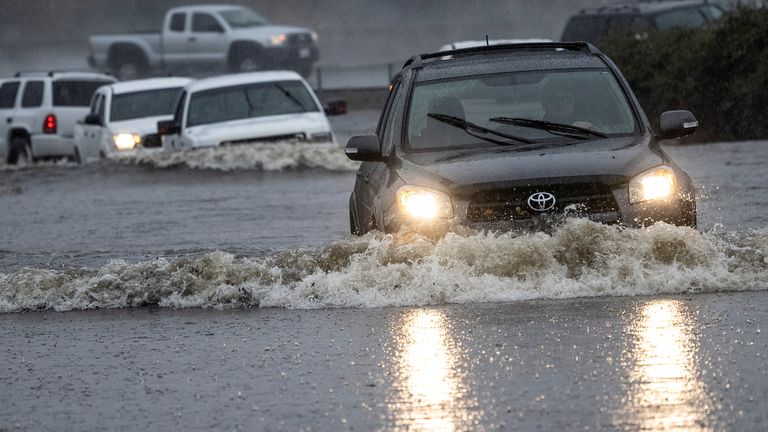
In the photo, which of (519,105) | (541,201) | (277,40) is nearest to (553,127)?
(519,105)

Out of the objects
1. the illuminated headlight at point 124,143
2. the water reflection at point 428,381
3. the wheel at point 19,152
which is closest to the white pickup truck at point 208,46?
the wheel at point 19,152

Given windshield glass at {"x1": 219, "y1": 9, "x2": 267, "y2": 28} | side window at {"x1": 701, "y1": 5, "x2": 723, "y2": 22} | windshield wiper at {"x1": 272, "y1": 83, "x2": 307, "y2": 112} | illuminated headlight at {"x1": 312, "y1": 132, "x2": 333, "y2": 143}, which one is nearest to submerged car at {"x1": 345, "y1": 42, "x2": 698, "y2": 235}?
illuminated headlight at {"x1": 312, "y1": 132, "x2": 333, "y2": 143}

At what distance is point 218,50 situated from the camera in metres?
46.0

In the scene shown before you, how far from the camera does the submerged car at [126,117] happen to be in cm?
2675

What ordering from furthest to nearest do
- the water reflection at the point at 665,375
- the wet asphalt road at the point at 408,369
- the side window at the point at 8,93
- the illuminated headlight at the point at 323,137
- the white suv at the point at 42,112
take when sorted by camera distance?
the side window at the point at 8,93
the white suv at the point at 42,112
the illuminated headlight at the point at 323,137
the wet asphalt road at the point at 408,369
the water reflection at the point at 665,375

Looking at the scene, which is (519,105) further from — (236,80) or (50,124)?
(50,124)

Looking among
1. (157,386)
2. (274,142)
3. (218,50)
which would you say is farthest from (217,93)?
(218,50)

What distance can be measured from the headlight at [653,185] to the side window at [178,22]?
3771 cm

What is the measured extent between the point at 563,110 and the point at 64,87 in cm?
2221

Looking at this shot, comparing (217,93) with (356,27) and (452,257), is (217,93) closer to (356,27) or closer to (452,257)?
(452,257)

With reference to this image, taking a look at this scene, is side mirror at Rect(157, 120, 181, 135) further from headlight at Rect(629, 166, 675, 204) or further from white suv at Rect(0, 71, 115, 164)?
headlight at Rect(629, 166, 675, 204)

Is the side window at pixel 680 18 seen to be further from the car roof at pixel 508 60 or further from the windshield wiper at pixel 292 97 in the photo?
the car roof at pixel 508 60

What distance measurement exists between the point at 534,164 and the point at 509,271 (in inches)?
25.0

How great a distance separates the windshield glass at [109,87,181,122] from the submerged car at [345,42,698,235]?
15651mm
